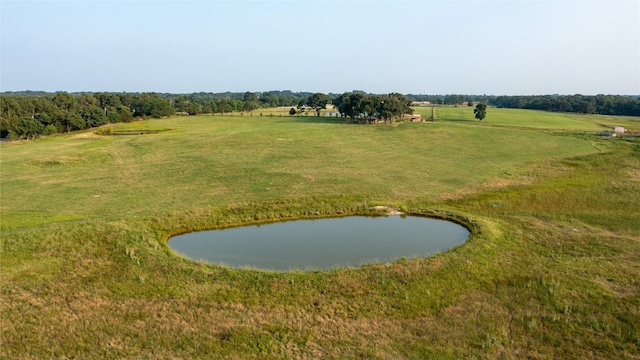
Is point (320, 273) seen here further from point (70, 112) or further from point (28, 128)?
point (70, 112)

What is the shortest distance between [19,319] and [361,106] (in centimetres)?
6949

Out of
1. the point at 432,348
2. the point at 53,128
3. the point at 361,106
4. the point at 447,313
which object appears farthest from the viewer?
the point at 361,106

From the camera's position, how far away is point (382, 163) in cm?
4256

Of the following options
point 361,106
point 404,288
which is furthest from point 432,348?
point 361,106

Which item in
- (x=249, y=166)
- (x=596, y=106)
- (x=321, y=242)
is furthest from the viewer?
(x=596, y=106)

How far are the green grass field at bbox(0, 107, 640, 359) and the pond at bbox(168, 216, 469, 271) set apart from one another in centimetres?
117

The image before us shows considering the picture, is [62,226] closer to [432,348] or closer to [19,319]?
[19,319]

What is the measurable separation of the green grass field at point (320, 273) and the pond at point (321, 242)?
117cm

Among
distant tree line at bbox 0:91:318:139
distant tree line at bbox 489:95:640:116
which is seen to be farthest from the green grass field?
distant tree line at bbox 489:95:640:116

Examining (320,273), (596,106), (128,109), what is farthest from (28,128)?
(596,106)

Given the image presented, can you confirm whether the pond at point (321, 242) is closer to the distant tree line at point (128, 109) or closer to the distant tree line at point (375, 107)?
the distant tree line at point (375, 107)

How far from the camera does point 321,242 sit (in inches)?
901

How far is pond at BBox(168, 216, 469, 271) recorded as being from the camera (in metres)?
20.3

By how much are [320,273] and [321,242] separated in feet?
15.7
